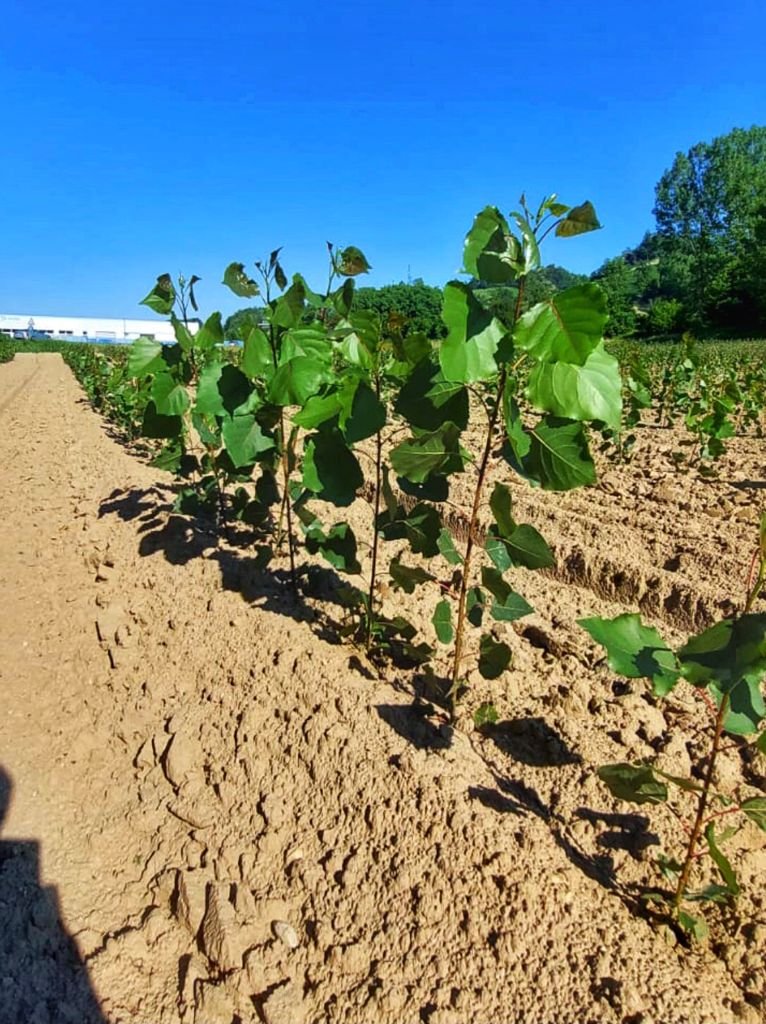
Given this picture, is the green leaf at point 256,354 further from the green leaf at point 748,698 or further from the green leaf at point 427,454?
the green leaf at point 748,698

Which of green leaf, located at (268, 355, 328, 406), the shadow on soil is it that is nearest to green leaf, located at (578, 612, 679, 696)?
green leaf, located at (268, 355, 328, 406)

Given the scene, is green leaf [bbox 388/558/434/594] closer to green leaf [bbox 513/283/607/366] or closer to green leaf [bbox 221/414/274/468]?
green leaf [bbox 221/414/274/468]

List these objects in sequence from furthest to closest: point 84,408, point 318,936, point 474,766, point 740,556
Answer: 1. point 84,408
2. point 740,556
3. point 474,766
4. point 318,936

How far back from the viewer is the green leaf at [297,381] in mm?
2062

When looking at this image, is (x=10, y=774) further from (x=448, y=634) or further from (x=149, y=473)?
(x=149, y=473)

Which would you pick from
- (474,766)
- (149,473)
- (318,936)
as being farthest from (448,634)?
(149,473)

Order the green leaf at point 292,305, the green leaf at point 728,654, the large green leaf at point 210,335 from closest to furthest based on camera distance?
the green leaf at point 728,654 < the green leaf at point 292,305 < the large green leaf at point 210,335

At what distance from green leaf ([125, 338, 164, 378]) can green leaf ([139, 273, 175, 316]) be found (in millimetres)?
151

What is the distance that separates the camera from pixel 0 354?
4088 cm

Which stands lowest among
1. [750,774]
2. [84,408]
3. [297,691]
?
[750,774]

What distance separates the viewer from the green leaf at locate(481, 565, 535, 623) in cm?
180

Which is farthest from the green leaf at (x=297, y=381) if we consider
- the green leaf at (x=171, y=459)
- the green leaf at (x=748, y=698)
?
the green leaf at (x=748, y=698)

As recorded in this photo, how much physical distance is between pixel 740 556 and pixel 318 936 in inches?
115

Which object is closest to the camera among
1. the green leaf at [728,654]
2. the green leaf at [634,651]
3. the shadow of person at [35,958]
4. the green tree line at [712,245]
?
the green leaf at [728,654]
